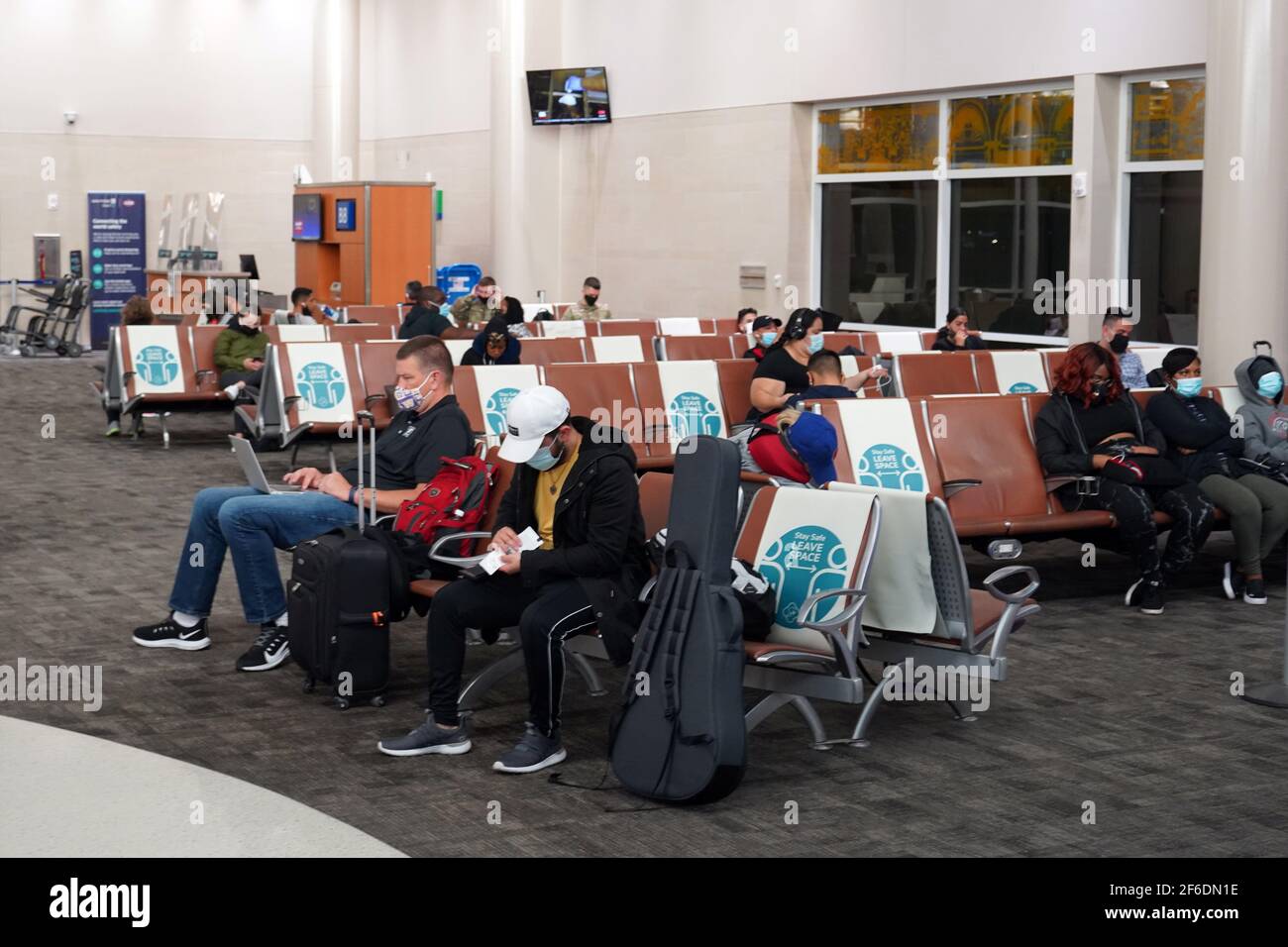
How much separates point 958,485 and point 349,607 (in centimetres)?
365

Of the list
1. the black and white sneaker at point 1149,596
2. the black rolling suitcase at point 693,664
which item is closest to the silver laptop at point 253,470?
the black rolling suitcase at point 693,664

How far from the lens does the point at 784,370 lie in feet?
33.5

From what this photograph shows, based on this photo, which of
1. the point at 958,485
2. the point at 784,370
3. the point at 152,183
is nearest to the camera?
the point at 958,485

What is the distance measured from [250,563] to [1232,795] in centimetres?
405

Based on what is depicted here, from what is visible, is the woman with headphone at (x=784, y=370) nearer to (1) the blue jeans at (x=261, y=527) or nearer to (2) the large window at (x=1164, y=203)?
(1) the blue jeans at (x=261, y=527)

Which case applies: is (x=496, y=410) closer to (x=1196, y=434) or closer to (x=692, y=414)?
(x=692, y=414)

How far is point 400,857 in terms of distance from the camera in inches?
180

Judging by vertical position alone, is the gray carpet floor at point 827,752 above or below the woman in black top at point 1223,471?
below

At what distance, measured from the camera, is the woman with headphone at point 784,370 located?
1006 cm

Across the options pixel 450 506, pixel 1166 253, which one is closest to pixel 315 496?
pixel 450 506

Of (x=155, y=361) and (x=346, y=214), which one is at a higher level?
Answer: (x=346, y=214)

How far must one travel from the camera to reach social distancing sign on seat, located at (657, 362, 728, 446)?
36.4 feet

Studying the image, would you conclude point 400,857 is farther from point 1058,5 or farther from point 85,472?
point 1058,5

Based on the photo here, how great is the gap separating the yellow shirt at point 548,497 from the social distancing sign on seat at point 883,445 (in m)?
2.93
